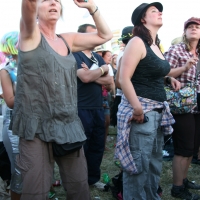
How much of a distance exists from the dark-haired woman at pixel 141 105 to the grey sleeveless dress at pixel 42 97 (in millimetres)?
667

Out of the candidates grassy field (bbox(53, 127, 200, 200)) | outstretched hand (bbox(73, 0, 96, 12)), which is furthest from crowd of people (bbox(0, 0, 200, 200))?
grassy field (bbox(53, 127, 200, 200))

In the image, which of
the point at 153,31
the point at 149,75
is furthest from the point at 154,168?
the point at 153,31

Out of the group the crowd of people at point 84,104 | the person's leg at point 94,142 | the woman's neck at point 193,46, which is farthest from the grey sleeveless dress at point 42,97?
the woman's neck at point 193,46

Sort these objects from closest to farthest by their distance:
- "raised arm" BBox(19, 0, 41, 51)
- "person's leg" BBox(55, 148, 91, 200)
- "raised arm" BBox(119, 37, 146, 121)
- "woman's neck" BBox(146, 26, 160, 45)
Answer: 1. "raised arm" BBox(19, 0, 41, 51)
2. "person's leg" BBox(55, 148, 91, 200)
3. "raised arm" BBox(119, 37, 146, 121)
4. "woman's neck" BBox(146, 26, 160, 45)

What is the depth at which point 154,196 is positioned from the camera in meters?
2.68

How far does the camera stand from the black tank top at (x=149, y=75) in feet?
7.90

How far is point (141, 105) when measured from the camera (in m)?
2.42

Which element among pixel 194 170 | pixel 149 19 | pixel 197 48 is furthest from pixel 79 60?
pixel 194 170

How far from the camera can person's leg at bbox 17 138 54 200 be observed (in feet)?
5.86

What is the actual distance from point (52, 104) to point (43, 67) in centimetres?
24

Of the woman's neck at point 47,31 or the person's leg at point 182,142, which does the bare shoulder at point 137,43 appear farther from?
the person's leg at point 182,142

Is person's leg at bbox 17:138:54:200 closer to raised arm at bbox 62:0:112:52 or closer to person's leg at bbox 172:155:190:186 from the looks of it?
raised arm at bbox 62:0:112:52

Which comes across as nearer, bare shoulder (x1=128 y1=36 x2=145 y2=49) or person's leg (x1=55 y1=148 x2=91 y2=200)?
person's leg (x1=55 y1=148 x2=91 y2=200)

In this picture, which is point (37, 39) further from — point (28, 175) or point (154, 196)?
point (154, 196)
